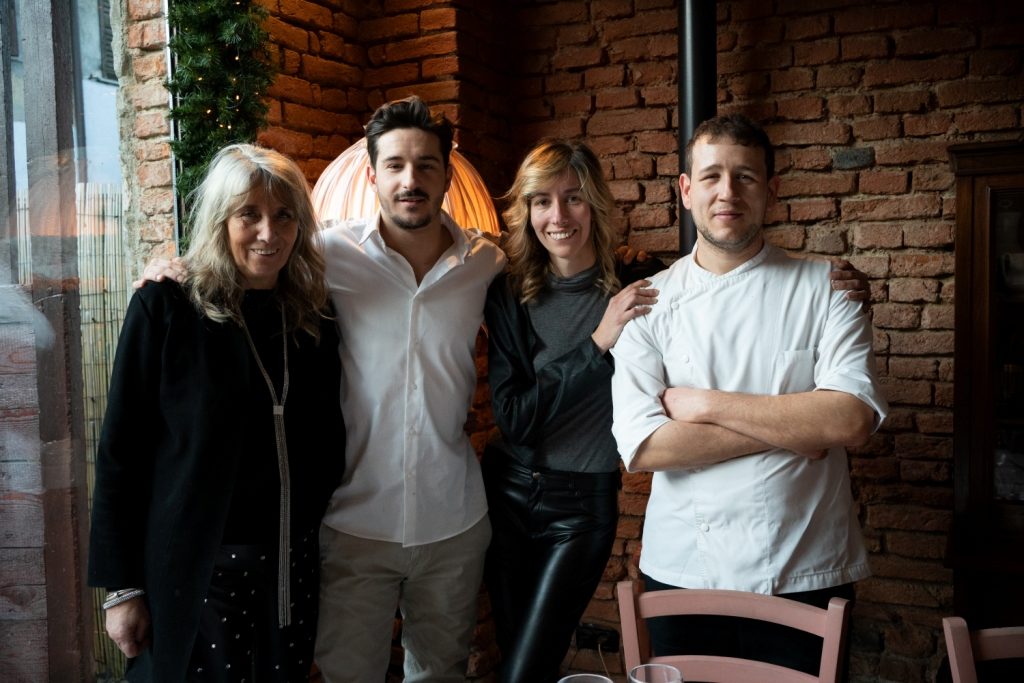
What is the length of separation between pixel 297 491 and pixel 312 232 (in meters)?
0.57

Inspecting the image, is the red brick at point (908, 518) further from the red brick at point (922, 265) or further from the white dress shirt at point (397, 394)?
the white dress shirt at point (397, 394)

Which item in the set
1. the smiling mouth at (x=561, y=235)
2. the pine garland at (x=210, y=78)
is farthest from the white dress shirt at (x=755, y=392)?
the pine garland at (x=210, y=78)

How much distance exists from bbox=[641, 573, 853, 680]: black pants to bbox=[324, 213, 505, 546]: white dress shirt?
56cm

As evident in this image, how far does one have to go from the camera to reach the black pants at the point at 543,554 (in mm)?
2232

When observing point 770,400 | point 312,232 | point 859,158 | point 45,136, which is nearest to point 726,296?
point 770,400

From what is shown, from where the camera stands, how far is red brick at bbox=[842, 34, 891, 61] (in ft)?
10.1

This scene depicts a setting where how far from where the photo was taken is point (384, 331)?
7.08 feet

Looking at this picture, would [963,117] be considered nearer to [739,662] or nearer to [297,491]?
[739,662]

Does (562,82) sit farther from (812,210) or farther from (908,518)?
(908,518)

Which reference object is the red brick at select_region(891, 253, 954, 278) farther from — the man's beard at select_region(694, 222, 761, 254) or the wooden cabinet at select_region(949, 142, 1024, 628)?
the man's beard at select_region(694, 222, 761, 254)

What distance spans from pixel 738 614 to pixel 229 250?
122 centimetres

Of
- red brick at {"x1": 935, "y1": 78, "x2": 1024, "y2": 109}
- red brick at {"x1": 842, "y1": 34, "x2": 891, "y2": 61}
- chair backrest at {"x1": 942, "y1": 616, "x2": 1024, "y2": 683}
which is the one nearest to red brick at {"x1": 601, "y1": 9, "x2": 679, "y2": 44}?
red brick at {"x1": 842, "y1": 34, "x2": 891, "y2": 61}

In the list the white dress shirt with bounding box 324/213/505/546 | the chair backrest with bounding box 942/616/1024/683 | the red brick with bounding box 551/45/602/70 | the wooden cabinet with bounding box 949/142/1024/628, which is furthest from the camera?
the red brick with bounding box 551/45/602/70

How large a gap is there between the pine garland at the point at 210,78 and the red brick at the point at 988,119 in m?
2.17
